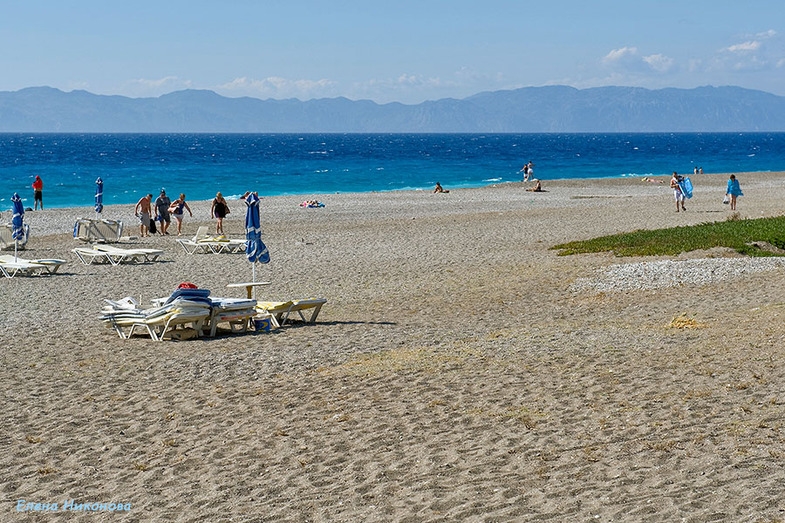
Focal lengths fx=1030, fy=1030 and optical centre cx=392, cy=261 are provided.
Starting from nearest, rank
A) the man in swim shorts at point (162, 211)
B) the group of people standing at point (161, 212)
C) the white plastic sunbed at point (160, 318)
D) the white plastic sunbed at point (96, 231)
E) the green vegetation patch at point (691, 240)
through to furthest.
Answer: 1. the white plastic sunbed at point (160, 318)
2. the green vegetation patch at point (691, 240)
3. the white plastic sunbed at point (96, 231)
4. the group of people standing at point (161, 212)
5. the man in swim shorts at point (162, 211)

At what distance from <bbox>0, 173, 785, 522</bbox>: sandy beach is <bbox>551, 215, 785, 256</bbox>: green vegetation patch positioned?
1332mm

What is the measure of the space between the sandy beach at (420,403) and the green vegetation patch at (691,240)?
1332mm

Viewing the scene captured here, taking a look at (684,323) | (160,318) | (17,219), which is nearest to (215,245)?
(17,219)

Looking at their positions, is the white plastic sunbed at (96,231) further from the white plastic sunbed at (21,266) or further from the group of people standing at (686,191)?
the group of people standing at (686,191)

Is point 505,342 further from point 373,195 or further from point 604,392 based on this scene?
point 373,195

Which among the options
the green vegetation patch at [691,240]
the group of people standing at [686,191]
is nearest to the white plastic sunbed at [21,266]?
the green vegetation patch at [691,240]

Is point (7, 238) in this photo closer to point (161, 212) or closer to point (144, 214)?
point (144, 214)

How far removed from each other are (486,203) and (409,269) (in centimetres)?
2253

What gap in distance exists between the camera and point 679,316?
14.0 metres

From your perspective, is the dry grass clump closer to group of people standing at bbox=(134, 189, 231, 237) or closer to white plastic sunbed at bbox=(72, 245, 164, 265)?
white plastic sunbed at bbox=(72, 245, 164, 265)

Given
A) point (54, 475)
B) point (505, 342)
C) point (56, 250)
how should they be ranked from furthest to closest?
point (56, 250)
point (505, 342)
point (54, 475)

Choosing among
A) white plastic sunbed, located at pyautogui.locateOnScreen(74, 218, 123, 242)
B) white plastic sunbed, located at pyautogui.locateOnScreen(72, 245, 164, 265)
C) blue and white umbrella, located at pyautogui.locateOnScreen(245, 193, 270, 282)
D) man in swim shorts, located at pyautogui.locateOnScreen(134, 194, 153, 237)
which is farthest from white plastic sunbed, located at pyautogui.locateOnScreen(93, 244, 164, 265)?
blue and white umbrella, located at pyautogui.locateOnScreen(245, 193, 270, 282)

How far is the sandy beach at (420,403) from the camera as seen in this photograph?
24.1ft

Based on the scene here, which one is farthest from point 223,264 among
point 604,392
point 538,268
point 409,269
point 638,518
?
point 638,518
